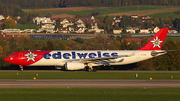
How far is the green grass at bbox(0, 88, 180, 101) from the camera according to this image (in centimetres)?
2217

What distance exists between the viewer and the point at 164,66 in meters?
54.8

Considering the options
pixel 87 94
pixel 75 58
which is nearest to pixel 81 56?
pixel 75 58

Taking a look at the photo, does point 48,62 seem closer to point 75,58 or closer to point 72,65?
point 75,58

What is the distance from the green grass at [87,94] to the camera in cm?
2217

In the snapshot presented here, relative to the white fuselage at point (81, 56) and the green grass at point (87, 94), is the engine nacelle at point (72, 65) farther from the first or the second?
the green grass at point (87, 94)

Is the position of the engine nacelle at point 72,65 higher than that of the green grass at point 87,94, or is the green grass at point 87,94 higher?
the green grass at point 87,94

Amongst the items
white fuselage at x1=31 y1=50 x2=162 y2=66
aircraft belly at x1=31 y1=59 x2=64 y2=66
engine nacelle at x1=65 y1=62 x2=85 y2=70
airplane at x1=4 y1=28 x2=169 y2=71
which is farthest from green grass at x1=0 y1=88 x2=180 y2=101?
white fuselage at x1=31 y1=50 x2=162 y2=66

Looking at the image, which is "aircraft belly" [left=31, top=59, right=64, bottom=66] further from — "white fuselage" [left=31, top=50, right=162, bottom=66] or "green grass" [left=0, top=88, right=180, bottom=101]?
"green grass" [left=0, top=88, right=180, bottom=101]

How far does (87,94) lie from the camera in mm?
23953

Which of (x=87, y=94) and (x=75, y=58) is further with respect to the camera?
(x=75, y=58)

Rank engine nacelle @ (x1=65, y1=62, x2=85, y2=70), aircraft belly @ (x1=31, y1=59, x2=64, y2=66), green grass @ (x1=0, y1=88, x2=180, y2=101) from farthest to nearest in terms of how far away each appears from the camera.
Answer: aircraft belly @ (x1=31, y1=59, x2=64, y2=66) < engine nacelle @ (x1=65, y1=62, x2=85, y2=70) < green grass @ (x1=0, y1=88, x2=180, y2=101)

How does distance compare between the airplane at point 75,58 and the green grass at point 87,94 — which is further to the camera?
the airplane at point 75,58

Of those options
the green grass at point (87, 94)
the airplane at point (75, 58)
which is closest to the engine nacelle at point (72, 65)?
the airplane at point (75, 58)

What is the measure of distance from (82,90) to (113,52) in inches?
895
